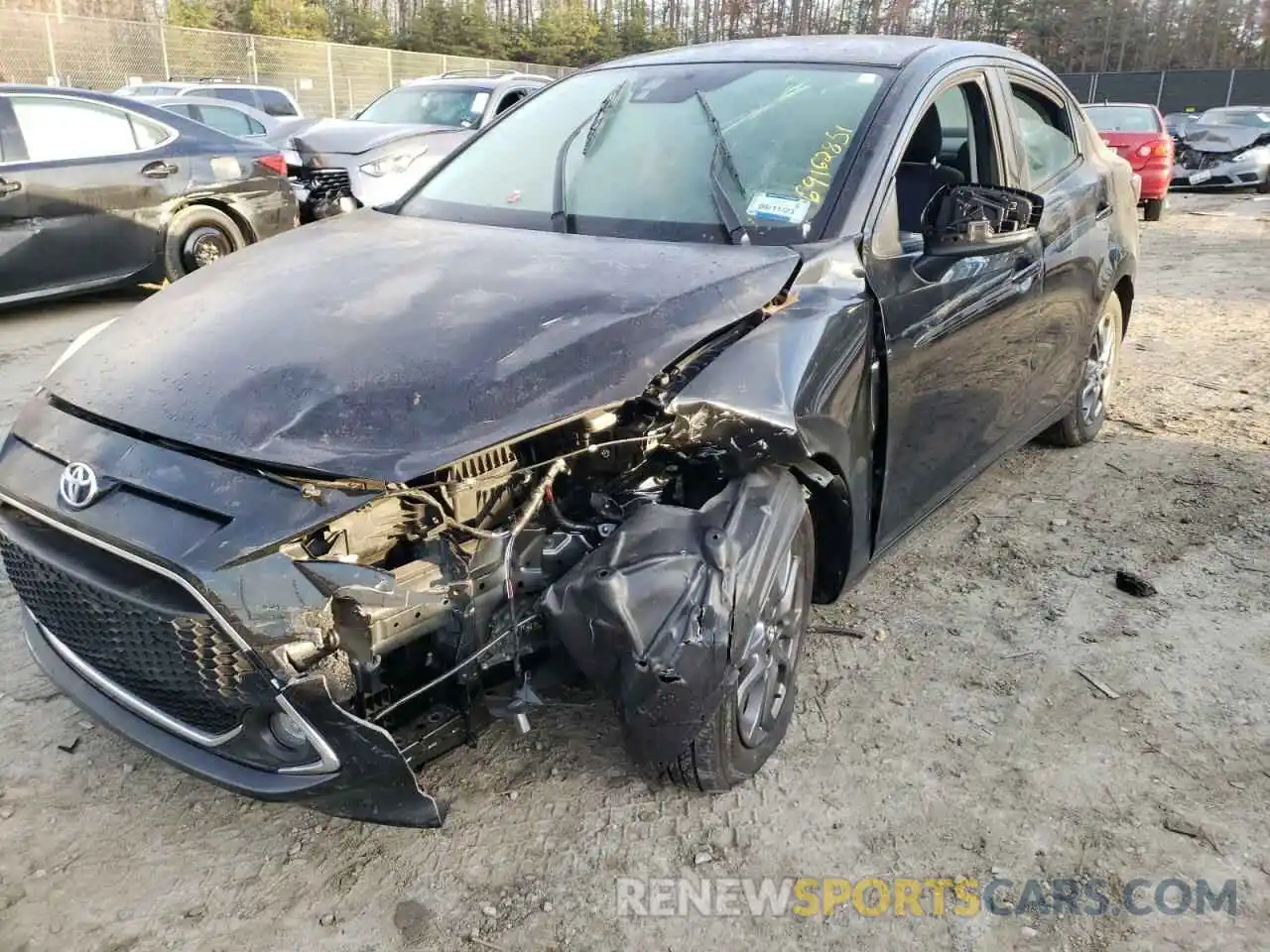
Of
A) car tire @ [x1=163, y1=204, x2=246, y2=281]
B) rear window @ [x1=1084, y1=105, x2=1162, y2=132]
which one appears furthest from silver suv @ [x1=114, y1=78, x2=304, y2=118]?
rear window @ [x1=1084, y1=105, x2=1162, y2=132]

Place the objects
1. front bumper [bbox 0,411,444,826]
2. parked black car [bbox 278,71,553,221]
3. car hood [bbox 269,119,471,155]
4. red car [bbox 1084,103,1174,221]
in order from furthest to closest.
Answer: red car [bbox 1084,103,1174,221] < car hood [bbox 269,119,471,155] < parked black car [bbox 278,71,553,221] < front bumper [bbox 0,411,444,826]

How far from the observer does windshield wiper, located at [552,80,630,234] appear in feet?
9.93

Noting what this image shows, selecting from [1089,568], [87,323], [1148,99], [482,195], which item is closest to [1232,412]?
[1089,568]

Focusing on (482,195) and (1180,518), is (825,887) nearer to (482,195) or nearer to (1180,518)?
(482,195)

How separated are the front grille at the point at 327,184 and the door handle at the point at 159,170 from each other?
232 cm

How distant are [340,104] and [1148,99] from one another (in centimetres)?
2599

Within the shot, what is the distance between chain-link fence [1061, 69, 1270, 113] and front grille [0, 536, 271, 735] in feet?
111

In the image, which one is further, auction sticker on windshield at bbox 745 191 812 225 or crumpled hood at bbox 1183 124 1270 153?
crumpled hood at bbox 1183 124 1270 153

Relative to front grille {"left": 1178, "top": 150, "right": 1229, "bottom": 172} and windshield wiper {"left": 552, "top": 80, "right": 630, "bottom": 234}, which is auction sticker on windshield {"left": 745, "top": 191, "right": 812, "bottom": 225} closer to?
windshield wiper {"left": 552, "top": 80, "right": 630, "bottom": 234}

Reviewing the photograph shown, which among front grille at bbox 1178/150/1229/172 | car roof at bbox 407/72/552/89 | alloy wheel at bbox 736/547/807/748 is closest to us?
alloy wheel at bbox 736/547/807/748

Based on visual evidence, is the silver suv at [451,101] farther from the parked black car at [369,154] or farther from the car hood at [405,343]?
the car hood at [405,343]

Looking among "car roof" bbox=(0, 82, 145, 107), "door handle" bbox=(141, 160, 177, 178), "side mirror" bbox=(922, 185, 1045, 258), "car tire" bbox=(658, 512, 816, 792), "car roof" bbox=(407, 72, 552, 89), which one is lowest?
"car tire" bbox=(658, 512, 816, 792)

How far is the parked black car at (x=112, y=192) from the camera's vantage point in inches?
257

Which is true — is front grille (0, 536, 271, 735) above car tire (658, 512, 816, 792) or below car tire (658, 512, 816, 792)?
above
